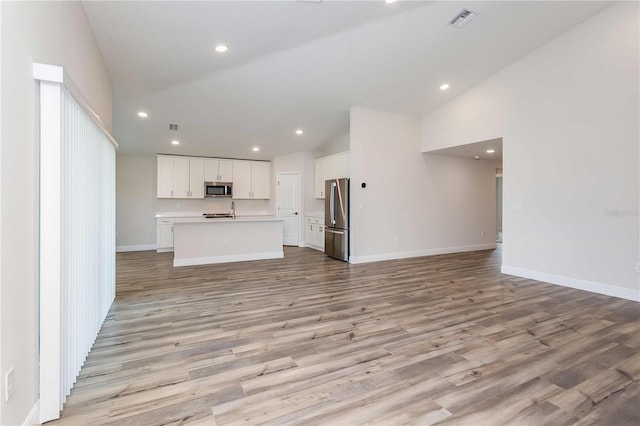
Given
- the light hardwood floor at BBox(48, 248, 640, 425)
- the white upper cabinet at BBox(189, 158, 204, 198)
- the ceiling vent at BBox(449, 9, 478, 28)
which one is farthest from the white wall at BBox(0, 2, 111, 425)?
the white upper cabinet at BBox(189, 158, 204, 198)

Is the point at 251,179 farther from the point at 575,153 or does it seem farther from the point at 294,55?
the point at 575,153

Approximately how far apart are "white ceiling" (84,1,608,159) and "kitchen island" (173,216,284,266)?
203 cm

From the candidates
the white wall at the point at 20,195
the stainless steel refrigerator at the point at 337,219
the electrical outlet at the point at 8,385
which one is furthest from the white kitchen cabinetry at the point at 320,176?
the electrical outlet at the point at 8,385

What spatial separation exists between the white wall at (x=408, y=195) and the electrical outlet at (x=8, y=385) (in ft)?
16.4

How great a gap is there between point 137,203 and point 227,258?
351cm

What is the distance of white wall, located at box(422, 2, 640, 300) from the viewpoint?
3881mm

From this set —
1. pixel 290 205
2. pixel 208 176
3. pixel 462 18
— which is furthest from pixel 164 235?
pixel 462 18

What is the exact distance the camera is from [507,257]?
17.0 ft

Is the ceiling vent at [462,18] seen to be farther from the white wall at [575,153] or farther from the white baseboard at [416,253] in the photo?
the white baseboard at [416,253]

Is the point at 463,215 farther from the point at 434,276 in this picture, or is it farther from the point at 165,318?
the point at 165,318

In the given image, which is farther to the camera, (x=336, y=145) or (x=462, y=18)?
(x=336, y=145)

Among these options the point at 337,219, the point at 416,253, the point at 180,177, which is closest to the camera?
the point at 337,219

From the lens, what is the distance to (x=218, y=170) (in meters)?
8.20

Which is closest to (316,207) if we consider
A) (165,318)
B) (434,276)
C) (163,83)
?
(434,276)
